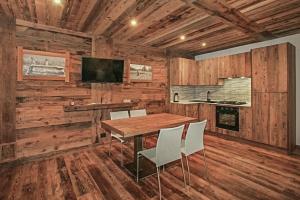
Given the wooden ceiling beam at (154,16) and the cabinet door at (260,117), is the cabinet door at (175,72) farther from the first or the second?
the cabinet door at (260,117)

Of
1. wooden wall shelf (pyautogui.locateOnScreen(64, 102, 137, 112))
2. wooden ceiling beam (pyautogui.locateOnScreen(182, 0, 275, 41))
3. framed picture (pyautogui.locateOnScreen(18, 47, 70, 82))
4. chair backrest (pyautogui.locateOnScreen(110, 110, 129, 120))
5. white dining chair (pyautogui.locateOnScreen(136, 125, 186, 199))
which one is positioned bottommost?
white dining chair (pyautogui.locateOnScreen(136, 125, 186, 199))

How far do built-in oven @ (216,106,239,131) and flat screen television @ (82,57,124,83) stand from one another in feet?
8.84

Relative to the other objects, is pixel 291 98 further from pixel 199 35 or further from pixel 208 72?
pixel 199 35

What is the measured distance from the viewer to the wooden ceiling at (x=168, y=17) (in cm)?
237

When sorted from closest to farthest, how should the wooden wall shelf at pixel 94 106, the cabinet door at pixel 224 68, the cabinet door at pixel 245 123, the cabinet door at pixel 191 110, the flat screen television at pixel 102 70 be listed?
the wooden wall shelf at pixel 94 106 < the flat screen television at pixel 102 70 < the cabinet door at pixel 245 123 < the cabinet door at pixel 224 68 < the cabinet door at pixel 191 110

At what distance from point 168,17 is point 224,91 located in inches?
123

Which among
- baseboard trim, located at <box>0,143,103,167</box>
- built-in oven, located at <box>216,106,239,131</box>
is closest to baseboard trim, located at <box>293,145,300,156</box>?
built-in oven, located at <box>216,106,239,131</box>

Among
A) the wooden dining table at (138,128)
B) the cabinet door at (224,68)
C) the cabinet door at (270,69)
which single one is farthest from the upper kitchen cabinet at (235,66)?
the wooden dining table at (138,128)

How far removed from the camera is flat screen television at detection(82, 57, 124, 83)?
3.52 metres

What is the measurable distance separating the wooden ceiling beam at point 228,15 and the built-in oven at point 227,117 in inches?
69.1

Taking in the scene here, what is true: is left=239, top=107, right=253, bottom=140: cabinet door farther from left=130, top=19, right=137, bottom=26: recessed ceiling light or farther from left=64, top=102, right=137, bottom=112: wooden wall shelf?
left=130, top=19, right=137, bottom=26: recessed ceiling light

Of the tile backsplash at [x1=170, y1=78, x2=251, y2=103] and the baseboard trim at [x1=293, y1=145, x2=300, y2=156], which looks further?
the tile backsplash at [x1=170, y1=78, x2=251, y2=103]

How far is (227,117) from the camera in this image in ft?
13.8

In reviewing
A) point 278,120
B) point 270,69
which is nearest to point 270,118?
point 278,120
